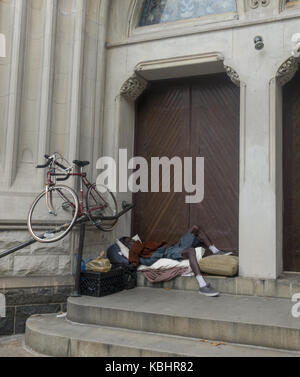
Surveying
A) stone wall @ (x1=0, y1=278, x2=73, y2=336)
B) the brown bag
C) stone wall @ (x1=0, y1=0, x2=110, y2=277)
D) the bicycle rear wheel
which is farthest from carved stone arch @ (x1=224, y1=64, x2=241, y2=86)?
stone wall @ (x1=0, y1=278, x2=73, y2=336)

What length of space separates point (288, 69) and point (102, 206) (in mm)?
3499

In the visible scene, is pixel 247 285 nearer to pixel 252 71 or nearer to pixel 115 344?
pixel 115 344

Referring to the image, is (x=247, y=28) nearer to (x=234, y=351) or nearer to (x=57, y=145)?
(x=57, y=145)

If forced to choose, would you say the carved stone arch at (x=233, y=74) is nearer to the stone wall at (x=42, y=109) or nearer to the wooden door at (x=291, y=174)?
the wooden door at (x=291, y=174)

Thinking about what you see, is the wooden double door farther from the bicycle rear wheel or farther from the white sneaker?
the white sneaker

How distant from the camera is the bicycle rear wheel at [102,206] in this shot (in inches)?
241

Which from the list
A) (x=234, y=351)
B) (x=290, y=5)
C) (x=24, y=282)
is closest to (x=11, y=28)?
(x=24, y=282)

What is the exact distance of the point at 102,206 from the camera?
6.21 metres

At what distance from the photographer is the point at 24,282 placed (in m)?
5.77

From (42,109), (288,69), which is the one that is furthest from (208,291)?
(42,109)

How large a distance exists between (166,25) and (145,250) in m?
3.93

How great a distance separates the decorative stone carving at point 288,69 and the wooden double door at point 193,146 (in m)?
1.02

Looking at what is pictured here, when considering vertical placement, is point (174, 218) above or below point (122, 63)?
below

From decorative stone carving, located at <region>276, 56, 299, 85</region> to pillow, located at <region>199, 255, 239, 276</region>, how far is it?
284cm
